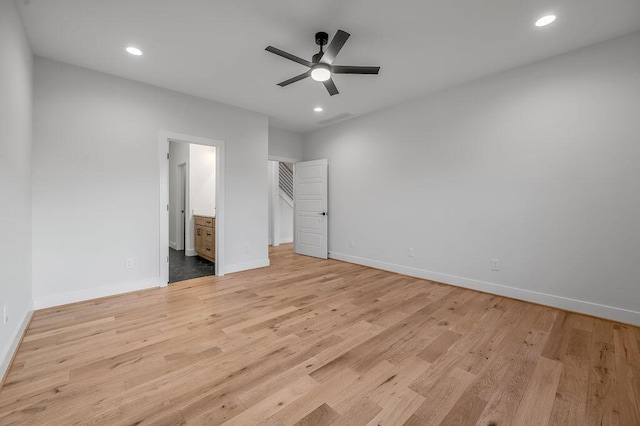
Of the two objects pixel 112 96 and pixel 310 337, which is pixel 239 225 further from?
pixel 310 337

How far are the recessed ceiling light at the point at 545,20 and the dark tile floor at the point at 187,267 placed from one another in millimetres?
5096

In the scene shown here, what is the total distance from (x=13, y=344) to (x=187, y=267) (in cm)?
273

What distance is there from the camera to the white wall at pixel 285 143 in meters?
5.66

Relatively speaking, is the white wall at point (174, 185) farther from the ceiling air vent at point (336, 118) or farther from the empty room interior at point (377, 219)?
the ceiling air vent at point (336, 118)

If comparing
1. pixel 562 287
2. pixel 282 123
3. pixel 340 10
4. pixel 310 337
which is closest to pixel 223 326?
pixel 310 337

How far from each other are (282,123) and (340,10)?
3315mm

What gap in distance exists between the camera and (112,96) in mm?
3268

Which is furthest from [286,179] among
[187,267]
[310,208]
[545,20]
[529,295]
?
[545,20]

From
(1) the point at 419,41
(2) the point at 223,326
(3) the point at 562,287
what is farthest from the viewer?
(3) the point at 562,287

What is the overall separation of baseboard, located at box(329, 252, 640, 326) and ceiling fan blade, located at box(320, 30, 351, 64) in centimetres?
328

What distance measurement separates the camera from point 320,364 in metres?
1.89

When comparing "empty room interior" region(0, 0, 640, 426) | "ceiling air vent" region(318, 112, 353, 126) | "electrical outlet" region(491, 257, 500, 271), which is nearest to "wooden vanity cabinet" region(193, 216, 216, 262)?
"empty room interior" region(0, 0, 640, 426)

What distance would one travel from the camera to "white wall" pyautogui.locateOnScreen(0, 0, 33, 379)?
1800 millimetres

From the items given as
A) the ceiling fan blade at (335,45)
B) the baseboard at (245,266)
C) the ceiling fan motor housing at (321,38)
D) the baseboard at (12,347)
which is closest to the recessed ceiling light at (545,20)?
the ceiling fan blade at (335,45)
